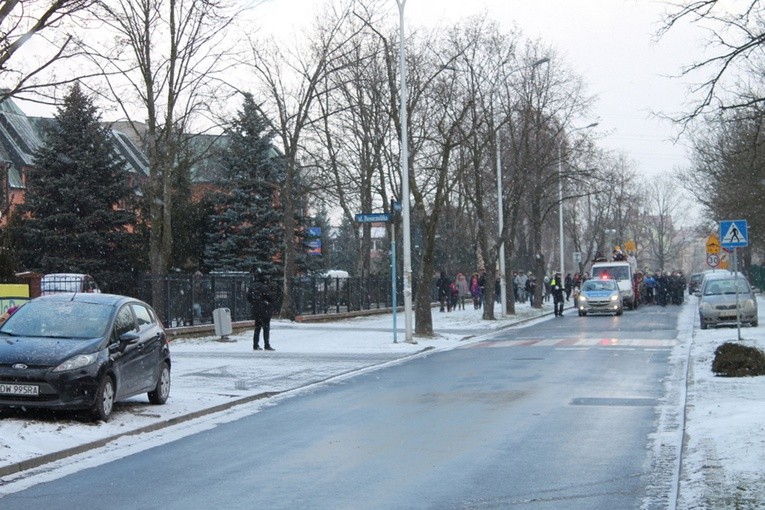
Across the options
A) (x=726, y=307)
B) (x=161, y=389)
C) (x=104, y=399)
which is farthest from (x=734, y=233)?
(x=104, y=399)

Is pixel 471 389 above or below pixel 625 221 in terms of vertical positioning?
below

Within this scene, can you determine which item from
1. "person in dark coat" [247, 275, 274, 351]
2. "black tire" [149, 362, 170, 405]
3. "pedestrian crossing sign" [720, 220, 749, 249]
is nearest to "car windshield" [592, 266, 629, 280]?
"pedestrian crossing sign" [720, 220, 749, 249]

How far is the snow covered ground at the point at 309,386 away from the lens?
9.30m

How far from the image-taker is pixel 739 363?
18.1 metres

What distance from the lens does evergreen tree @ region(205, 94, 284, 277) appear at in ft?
184

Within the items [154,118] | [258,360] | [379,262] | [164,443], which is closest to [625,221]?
[379,262]

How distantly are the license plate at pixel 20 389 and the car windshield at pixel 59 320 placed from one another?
1161 mm

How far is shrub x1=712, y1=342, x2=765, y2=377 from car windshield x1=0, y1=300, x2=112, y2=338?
32.7 ft

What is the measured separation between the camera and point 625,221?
94.2m

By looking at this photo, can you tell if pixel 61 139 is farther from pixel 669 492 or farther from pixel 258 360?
pixel 669 492

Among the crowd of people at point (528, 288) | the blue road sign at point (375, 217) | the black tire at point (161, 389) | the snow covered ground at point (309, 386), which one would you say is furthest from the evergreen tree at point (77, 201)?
the black tire at point (161, 389)

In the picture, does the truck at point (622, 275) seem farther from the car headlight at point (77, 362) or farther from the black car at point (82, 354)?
the car headlight at point (77, 362)

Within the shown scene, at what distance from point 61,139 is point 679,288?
36.0m

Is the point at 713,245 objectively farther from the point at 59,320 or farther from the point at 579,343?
the point at 59,320
